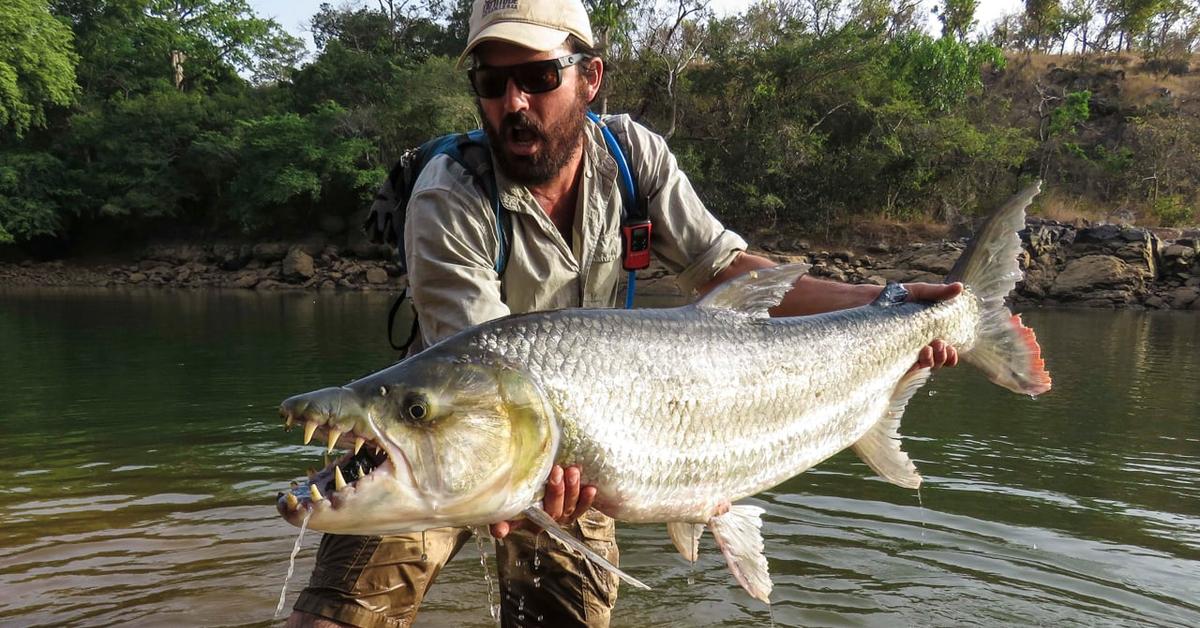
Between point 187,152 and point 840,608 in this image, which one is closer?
point 840,608

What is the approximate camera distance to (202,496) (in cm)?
679

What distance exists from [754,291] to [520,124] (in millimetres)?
1053

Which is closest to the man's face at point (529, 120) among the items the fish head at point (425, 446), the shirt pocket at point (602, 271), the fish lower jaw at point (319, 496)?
the shirt pocket at point (602, 271)

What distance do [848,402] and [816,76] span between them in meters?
33.3

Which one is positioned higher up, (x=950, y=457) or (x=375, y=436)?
(x=375, y=436)

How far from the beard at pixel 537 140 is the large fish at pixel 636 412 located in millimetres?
870

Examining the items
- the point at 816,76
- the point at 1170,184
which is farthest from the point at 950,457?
the point at 1170,184

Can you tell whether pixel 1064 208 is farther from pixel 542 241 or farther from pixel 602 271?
pixel 542 241

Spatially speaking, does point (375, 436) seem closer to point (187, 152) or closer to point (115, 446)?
point (115, 446)

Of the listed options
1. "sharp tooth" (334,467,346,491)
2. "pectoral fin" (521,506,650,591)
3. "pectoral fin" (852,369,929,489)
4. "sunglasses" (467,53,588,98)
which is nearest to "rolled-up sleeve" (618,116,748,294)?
"sunglasses" (467,53,588,98)

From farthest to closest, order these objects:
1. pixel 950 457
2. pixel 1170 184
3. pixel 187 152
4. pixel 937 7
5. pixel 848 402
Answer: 1. pixel 937 7
2. pixel 187 152
3. pixel 1170 184
4. pixel 950 457
5. pixel 848 402

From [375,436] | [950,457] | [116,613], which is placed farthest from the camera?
[950,457]

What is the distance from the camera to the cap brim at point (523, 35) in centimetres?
320

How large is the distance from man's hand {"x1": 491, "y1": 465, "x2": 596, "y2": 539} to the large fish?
32 millimetres
